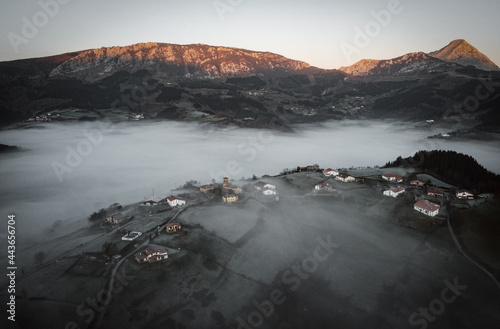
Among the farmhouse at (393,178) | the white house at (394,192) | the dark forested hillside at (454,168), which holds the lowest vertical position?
the dark forested hillside at (454,168)

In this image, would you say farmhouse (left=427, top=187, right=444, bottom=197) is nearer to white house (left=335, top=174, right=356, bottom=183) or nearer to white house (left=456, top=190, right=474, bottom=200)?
white house (left=456, top=190, right=474, bottom=200)

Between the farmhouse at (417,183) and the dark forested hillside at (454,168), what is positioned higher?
the farmhouse at (417,183)

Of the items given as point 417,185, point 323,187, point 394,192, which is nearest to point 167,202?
point 323,187

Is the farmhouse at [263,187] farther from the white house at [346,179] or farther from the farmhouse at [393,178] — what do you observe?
the farmhouse at [393,178]

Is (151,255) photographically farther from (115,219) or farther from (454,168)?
(454,168)

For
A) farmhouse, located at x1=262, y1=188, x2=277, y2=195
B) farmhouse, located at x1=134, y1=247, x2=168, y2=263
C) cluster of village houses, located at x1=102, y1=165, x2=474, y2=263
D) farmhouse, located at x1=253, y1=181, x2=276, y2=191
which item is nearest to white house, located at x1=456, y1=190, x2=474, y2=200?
cluster of village houses, located at x1=102, y1=165, x2=474, y2=263

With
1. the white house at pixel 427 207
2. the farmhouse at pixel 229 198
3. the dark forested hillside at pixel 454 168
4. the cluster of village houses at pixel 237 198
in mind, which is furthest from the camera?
the dark forested hillside at pixel 454 168

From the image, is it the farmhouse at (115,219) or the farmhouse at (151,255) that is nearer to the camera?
the farmhouse at (151,255)

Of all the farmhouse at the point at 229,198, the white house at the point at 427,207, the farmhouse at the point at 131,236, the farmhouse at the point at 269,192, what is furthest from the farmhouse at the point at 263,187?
the farmhouse at the point at 131,236
